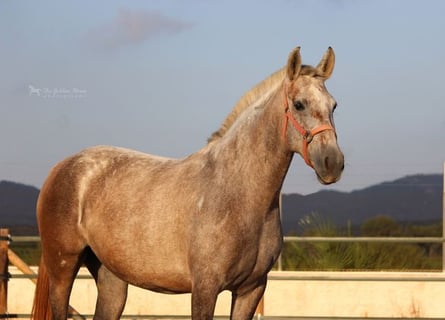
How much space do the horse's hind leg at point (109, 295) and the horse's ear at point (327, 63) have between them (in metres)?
2.02

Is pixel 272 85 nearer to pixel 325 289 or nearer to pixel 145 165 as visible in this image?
pixel 145 165

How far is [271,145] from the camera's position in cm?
459

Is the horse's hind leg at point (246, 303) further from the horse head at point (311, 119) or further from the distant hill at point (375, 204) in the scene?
the distant hill at point (375, 204)

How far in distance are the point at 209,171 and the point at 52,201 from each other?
52.8 inches

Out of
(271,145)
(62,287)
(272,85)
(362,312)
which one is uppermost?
(272,85)

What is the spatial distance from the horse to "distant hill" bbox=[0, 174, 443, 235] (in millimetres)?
5549

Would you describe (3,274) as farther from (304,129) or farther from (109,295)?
(304,129)

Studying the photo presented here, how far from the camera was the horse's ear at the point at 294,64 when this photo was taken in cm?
442

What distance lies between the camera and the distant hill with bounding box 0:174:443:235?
43.8 ft

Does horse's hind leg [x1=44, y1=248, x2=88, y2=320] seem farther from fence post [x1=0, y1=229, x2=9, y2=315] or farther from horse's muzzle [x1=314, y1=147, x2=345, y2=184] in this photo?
horse's muzzle [x1=314, y1=147, x2=345, y2=184]

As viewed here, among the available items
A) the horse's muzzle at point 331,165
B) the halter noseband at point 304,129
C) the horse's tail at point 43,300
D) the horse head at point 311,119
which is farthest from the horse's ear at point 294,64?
the horse's tail at point 43,300

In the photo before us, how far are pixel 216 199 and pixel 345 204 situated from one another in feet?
46.8

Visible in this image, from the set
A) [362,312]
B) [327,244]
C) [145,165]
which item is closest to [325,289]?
[362,312]

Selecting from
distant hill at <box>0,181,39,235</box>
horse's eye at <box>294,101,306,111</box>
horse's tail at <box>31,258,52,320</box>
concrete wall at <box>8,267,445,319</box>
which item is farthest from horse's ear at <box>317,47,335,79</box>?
distant hill at <box>0,181,39,235</box>
